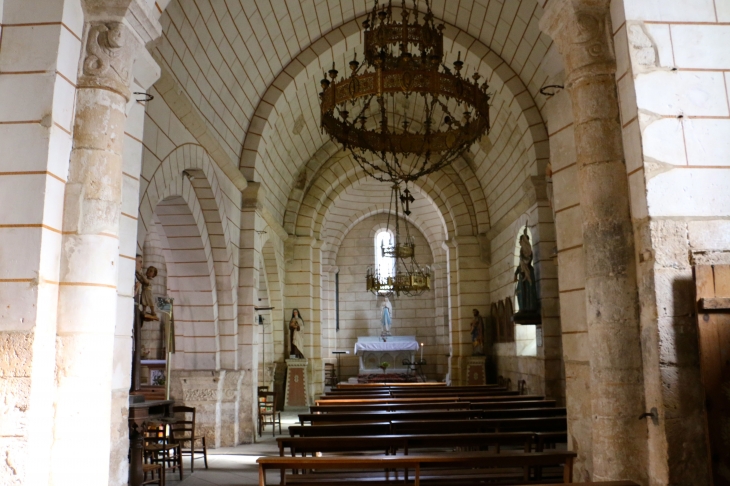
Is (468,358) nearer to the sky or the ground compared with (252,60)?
nearer to the ground

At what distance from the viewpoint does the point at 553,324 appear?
31.2 feet

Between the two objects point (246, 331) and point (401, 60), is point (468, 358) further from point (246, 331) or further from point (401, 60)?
point (401, 60)

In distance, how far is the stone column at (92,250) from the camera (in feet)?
11.5

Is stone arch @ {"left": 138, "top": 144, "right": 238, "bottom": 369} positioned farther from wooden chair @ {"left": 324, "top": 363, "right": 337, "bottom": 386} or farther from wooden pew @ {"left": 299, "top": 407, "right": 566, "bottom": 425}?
wooden chair @ {"left": 324, "top": 363, "right": 337, "bottom": 386}

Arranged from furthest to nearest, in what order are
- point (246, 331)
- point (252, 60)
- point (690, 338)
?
point (246, 331) < point (252, 60) < point (690, 338)

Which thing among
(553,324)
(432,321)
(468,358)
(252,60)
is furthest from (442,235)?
(252,60)

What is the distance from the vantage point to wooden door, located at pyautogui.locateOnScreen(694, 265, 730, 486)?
10.5 feet

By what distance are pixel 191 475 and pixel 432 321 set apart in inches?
552

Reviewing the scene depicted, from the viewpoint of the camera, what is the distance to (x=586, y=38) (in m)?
4.07

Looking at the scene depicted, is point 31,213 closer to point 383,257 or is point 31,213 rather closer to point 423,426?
point 423,426

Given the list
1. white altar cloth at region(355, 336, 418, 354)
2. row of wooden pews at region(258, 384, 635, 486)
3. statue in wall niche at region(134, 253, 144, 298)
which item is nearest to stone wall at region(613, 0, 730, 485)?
row of wooden pews at region(258, 384, 635, 486)

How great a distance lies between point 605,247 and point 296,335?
461 inches

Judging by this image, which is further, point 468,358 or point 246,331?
point 468,358

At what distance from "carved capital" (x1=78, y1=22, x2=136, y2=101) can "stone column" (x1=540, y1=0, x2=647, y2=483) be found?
2870mm
